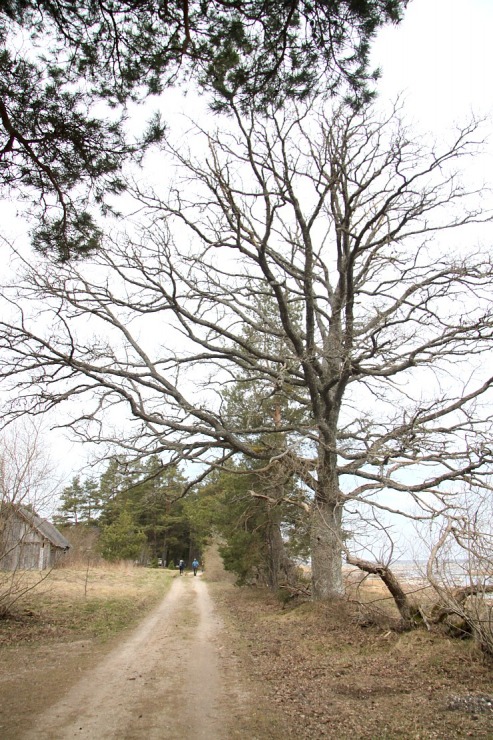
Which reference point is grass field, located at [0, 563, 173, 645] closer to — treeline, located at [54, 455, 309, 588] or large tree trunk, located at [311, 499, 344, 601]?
treeline, located at [54, 455, 309, 588]

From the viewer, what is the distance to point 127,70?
16.4ft

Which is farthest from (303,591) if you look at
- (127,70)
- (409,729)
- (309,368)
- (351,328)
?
(127,70)

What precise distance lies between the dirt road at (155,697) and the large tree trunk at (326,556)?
3.16m

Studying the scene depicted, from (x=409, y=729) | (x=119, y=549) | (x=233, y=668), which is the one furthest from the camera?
(x=119, y=549)

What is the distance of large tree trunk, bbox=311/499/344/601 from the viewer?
11961 millimetres

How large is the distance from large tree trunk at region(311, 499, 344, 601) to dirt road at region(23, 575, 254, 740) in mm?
3163

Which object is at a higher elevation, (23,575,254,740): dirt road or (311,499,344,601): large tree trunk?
(311,499,344,601): large tree trunk

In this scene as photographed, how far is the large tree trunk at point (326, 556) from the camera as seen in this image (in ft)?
39.2

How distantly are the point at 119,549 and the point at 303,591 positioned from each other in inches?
992

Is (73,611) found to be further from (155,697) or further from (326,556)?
(155,697)

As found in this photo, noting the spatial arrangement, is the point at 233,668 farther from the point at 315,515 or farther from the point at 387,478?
the point at 387,478

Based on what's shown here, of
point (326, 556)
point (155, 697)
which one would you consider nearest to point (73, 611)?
point (326, 556)

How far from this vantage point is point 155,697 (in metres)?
6.12

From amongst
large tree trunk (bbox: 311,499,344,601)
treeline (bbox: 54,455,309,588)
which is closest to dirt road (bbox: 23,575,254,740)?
large tree trunk (bbox: 311,499,344,601)
